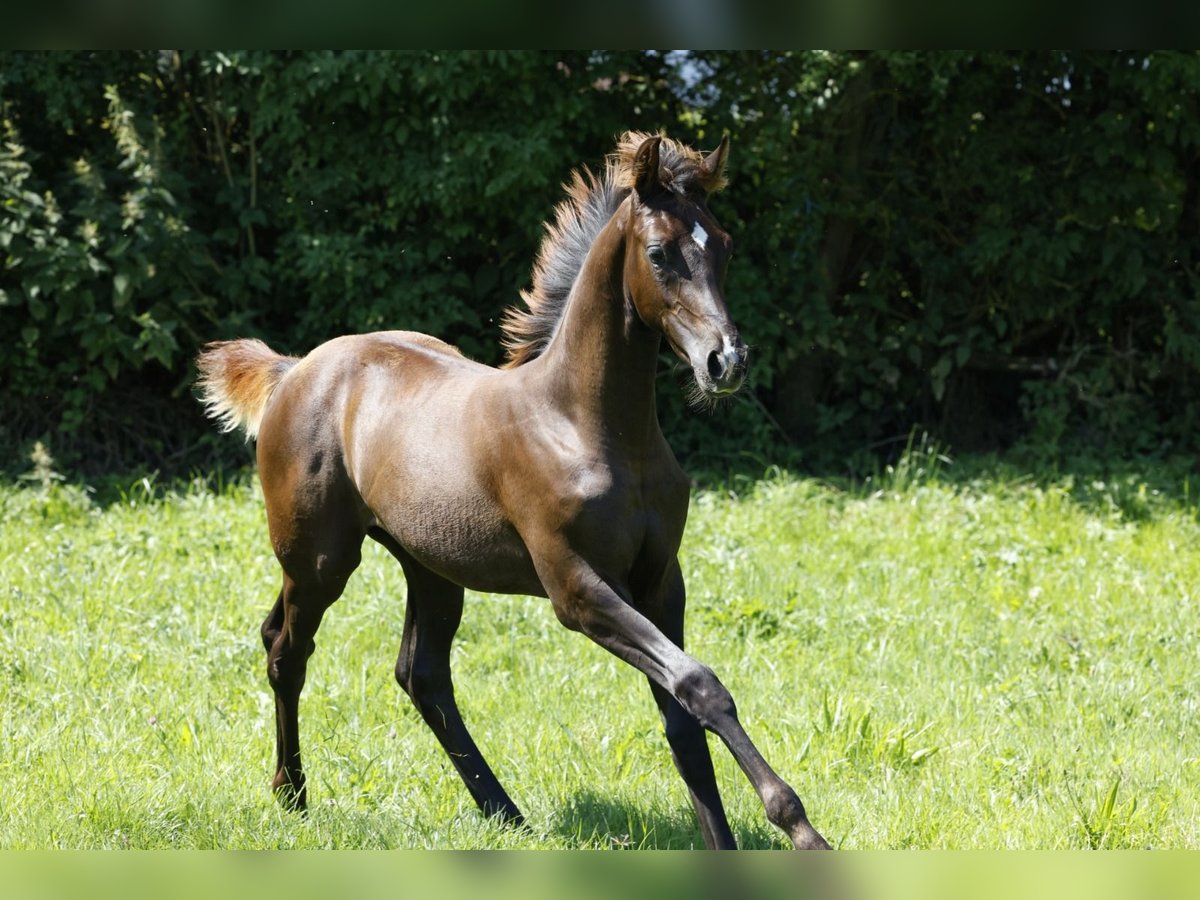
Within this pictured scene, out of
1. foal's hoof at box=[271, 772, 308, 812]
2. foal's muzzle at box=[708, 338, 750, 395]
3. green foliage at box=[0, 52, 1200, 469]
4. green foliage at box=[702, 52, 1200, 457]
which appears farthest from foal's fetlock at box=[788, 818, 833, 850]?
green foliage at box=[702, 52, 1200, 457]

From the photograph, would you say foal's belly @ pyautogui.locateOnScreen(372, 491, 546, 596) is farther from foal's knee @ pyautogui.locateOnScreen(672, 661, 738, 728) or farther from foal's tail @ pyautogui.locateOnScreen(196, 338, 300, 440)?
foal's tail @ pyautogui.locateOnScreen(196, 338, 300, 440)

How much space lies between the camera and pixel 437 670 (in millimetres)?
4137

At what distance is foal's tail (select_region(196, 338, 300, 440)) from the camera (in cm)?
452

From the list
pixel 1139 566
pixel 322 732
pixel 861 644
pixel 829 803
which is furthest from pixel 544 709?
pixel 1139 566

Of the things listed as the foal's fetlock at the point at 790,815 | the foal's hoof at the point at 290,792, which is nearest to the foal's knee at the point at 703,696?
the foal's fetlock at the point at 790,815

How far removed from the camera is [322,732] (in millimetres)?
4543

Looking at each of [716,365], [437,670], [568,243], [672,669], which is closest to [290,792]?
[437,670]

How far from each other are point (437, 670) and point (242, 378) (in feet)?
4.46

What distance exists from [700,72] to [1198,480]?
4.62 m

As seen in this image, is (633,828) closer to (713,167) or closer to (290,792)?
(290,792)

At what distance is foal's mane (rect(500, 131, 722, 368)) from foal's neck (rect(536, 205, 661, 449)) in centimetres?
20

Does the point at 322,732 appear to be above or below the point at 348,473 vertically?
below

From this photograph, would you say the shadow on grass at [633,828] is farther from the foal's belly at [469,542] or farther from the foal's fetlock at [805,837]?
the foal's fetlock at [805,837]

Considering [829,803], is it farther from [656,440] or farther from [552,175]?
[552,175]
